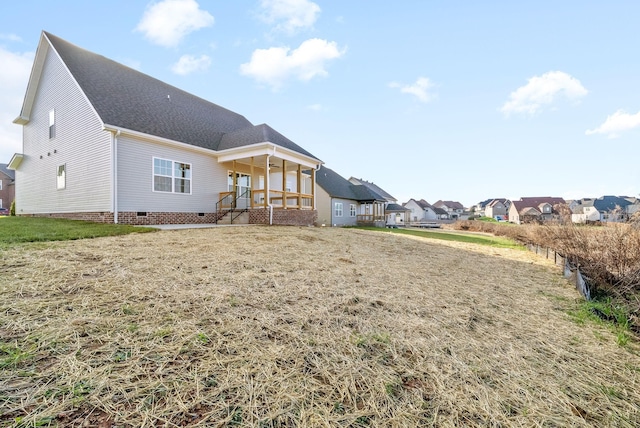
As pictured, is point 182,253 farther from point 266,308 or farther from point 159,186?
point 159,186

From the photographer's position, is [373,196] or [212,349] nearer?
[212,349]

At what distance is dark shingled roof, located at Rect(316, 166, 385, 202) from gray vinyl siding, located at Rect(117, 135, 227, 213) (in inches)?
536

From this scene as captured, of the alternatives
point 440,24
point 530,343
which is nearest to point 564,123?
point 440,24

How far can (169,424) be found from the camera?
4.35ft

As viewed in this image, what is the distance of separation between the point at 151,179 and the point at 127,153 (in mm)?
1181

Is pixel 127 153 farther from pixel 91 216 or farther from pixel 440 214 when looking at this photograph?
pixel 440 214

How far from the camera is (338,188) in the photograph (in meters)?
27.2

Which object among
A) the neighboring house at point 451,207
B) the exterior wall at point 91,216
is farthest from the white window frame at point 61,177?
the neighboring house at point 451,207

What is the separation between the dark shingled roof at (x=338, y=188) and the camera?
25.6 m

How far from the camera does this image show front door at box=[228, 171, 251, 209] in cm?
1368

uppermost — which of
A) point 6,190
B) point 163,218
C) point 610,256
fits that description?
point 6,190

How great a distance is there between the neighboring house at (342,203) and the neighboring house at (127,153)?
10.9m

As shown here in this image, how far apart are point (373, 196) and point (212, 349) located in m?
27.9

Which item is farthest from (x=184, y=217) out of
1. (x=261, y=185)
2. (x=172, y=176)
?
(x=261, y=185)
